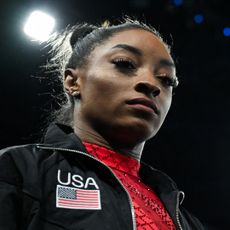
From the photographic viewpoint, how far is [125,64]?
47.8 inches

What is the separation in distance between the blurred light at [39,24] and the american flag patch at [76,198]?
2.37 metres

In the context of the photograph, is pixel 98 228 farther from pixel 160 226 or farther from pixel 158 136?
pixel 158 136

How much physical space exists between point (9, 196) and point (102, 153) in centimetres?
38

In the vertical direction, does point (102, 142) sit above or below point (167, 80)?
below

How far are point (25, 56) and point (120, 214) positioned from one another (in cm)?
275

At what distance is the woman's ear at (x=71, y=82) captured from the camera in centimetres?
132

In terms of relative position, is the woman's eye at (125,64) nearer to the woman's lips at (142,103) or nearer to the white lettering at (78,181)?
the woman's lips at (142,103)

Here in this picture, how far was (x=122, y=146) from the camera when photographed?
121cm

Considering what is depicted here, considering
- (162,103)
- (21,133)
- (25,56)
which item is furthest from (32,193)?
(21,133)

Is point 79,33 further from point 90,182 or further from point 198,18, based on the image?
point 198,18

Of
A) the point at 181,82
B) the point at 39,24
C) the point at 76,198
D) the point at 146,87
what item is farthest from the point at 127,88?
the point at 181,82

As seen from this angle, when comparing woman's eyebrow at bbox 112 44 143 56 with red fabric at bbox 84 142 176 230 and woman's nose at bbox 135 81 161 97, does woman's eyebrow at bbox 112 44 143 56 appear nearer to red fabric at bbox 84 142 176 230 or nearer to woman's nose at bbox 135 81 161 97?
woman's nose at bbox 135 81 161 97

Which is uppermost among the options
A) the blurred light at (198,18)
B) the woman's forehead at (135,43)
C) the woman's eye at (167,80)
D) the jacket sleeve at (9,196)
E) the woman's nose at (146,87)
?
the blurred light at (198,18)

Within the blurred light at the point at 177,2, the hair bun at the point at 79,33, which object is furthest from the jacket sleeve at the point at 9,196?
the blurred light at the point at 177,2
